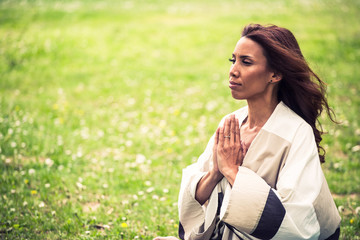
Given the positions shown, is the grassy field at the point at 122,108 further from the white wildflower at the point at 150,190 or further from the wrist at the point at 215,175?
the wrist at the point at 215,175

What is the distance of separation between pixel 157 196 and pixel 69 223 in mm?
1085

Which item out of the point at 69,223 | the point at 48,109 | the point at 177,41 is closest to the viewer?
the point at 69,223

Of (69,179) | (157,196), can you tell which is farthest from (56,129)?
(157,196)

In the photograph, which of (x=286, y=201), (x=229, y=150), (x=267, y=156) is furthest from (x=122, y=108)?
(x=286, y=201)

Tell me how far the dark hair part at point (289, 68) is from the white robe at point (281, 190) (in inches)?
3.8

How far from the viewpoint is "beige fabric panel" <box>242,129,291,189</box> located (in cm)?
229

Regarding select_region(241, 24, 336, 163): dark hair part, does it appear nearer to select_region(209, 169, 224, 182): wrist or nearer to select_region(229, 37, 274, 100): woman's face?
select_region(229, 37, 274, 100): woman's face

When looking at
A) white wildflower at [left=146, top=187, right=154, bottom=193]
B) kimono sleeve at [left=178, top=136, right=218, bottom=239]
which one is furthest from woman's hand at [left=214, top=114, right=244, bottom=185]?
white wildflower at [left=146, top=187, right=154, bottom=193]

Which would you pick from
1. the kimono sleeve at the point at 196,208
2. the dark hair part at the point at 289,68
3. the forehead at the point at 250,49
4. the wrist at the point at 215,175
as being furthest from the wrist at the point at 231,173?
the forehead at the point at 250,49

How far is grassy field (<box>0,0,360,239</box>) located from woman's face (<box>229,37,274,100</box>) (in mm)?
1904

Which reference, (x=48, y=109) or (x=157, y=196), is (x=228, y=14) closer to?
(x=48, y=109)

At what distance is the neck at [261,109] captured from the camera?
8.29ft

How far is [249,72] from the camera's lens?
7.86ft

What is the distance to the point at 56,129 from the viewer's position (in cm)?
611
